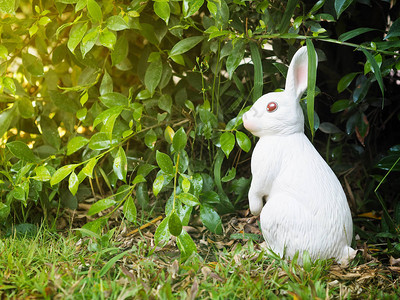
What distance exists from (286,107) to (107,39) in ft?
2.50

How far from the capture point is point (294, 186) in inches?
64.2

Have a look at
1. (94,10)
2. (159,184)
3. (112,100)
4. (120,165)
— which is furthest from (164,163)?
(94,10)

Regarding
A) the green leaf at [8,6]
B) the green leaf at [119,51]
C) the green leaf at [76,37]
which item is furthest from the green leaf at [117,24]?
the green leaf at [8,6]

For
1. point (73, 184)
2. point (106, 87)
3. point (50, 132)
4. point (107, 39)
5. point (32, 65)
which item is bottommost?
point (73, 184)

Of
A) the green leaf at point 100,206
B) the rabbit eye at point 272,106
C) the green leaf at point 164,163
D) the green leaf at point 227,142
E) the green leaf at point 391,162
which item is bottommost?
the green leaf at point 100,206

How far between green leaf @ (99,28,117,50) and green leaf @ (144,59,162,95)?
1.01ft

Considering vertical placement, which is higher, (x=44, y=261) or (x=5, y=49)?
(x=5, y=49)

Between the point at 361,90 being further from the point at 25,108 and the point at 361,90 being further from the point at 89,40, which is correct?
the point at 25,108

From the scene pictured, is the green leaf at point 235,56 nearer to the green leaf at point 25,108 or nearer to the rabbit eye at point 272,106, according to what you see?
the rabbit eye at point 272,106

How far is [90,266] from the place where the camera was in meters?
1.59

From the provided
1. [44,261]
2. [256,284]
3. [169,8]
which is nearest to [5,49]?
[169,8]

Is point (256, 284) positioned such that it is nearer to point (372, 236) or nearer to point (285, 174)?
point (285, 174)

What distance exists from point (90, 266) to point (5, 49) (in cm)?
108

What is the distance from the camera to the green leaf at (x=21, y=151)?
1979mm
